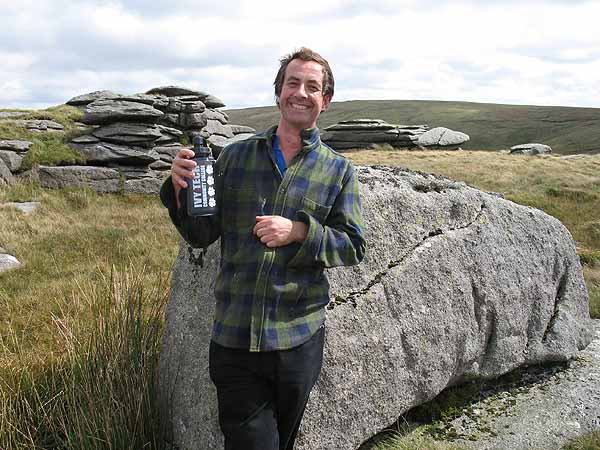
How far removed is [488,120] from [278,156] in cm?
10267

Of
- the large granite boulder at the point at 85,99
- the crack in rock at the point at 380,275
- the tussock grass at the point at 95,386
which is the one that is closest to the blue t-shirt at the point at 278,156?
the crack in rock at the point at 380,275

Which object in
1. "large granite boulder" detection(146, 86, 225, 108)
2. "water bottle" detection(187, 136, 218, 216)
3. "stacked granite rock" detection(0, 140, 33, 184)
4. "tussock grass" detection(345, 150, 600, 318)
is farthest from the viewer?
"large granite boulder" detection(146, 86, 225, 108)

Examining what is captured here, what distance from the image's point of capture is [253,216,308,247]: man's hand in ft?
8.89

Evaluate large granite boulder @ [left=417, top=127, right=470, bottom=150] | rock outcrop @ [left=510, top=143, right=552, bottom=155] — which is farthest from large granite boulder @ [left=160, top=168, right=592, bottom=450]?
rock outcrop @ [left=510, top=143, right=552, bottom=155]

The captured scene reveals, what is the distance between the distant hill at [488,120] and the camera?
2766 inches

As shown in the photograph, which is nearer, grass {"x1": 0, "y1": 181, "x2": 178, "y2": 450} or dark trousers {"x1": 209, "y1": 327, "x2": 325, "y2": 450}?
dark trousers {"x1": 209, "y1": 327, "x2": 325, "y2": 450}

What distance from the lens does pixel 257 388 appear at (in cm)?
291

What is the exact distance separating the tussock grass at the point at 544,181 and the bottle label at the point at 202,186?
22.3 feet

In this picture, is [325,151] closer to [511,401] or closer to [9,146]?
[511,401]

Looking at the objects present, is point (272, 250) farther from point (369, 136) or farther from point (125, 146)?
point (369, 136)

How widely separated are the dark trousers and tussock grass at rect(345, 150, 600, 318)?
628cm

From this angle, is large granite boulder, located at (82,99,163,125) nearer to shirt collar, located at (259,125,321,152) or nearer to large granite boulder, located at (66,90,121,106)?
large granite boulder, located at (66,90,121,106)

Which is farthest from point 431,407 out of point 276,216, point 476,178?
point 476,178

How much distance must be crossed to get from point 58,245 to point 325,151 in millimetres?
9646
